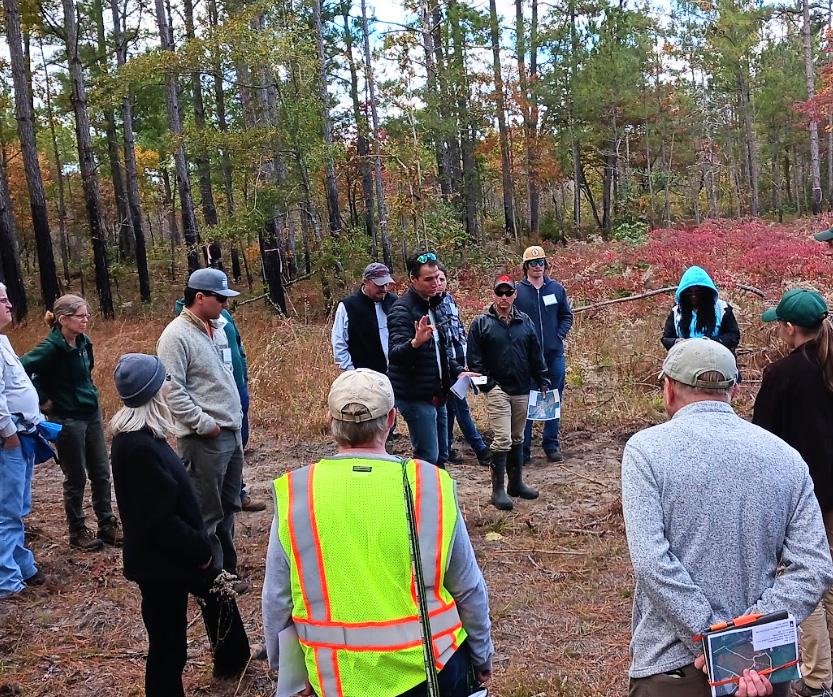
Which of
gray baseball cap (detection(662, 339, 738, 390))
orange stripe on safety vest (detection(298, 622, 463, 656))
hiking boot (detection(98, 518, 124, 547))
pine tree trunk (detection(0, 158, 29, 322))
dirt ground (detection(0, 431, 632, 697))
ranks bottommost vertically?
dirt ground (detection(0, 431, 632, 697))

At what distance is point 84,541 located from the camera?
5.00 m

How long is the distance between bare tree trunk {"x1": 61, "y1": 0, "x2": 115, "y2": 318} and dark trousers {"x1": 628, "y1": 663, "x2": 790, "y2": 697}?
55.1 feet

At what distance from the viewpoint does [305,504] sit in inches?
72.6

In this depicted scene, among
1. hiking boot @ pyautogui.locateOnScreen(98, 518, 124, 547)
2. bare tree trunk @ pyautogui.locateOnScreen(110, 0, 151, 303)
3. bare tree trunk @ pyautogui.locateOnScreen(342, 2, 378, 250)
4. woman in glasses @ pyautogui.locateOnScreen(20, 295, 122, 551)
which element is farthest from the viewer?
bare tree trunk @ pyautogui.locateOnScreen(342, 2, 378, 250)

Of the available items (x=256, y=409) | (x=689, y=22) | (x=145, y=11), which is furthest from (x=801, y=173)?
(x=256, y=409)

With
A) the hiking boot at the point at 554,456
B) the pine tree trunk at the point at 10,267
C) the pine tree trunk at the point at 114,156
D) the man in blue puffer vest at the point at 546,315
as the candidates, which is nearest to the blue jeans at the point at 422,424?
the man in blue puffer vest at the point at 546,315

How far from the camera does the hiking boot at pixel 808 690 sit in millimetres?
2912

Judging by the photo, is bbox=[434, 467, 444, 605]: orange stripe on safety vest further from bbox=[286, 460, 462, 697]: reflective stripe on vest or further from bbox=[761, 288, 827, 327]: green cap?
bbox=[761, 288, 827, 327]: green cap

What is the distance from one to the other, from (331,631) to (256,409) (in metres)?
6.82

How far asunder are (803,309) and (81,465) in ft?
15.2

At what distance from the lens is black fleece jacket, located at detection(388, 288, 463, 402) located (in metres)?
4.89

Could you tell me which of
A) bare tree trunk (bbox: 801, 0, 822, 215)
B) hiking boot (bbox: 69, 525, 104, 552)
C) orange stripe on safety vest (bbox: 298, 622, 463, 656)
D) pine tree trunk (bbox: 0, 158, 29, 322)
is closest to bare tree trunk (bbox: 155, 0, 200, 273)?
pine tree trunk (bbox: 0, 158, 29, 322)

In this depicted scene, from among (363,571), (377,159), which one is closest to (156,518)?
(363,571)

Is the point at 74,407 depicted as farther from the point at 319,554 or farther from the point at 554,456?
the point at 554,456
